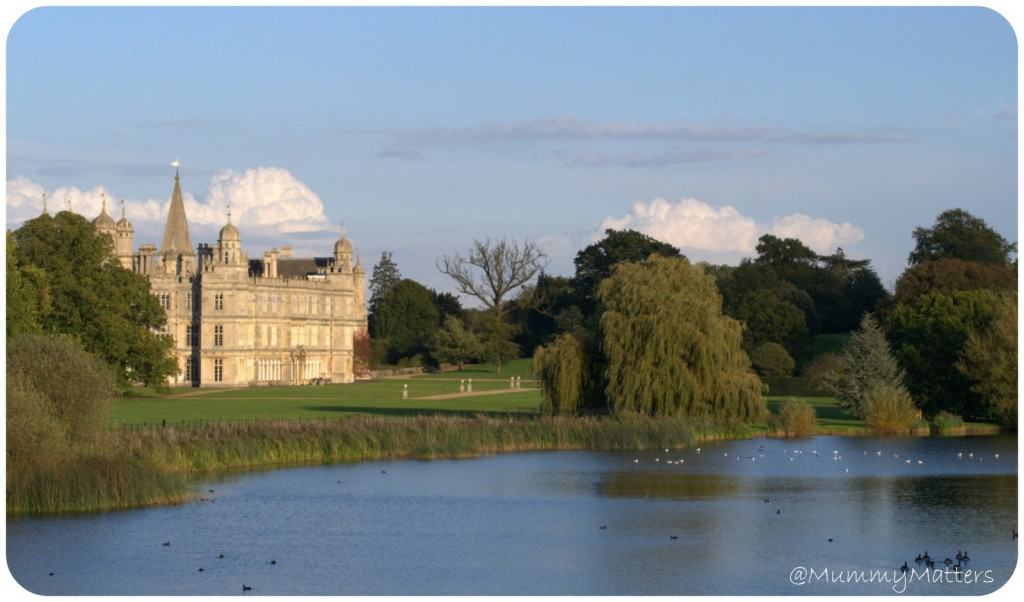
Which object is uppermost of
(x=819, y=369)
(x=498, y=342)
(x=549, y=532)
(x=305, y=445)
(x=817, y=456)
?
(x=498, y=342)

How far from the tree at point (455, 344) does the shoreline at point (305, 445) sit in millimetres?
46948

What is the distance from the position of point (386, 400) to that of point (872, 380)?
18553mm

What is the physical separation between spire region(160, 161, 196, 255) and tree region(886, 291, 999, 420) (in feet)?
144

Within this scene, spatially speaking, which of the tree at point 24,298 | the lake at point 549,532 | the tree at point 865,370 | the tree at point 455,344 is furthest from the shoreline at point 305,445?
the tree at point 455,344

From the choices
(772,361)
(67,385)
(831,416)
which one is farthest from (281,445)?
(772,361)

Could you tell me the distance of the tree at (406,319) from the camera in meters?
97.8

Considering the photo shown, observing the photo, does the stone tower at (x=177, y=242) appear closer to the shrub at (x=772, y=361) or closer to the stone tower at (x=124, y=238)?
the stone tower at (x=124, y=238)

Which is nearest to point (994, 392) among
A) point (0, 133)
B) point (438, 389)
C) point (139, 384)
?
point (438, 389)

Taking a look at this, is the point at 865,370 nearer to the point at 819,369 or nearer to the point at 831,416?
the point at 831,416

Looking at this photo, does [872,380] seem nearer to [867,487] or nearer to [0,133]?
[867,487]

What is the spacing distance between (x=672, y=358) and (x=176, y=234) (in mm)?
49485

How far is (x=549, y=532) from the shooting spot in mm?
27156

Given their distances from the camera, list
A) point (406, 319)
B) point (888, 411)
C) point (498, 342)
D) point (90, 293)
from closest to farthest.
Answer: point (888, 411), point (90, 293), point (498, 342), point (406, 319)

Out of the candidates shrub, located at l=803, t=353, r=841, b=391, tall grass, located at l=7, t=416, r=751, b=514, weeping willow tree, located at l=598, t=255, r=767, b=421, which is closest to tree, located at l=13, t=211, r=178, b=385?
tall grass, located at l=7, t=416, r=751, b=514
